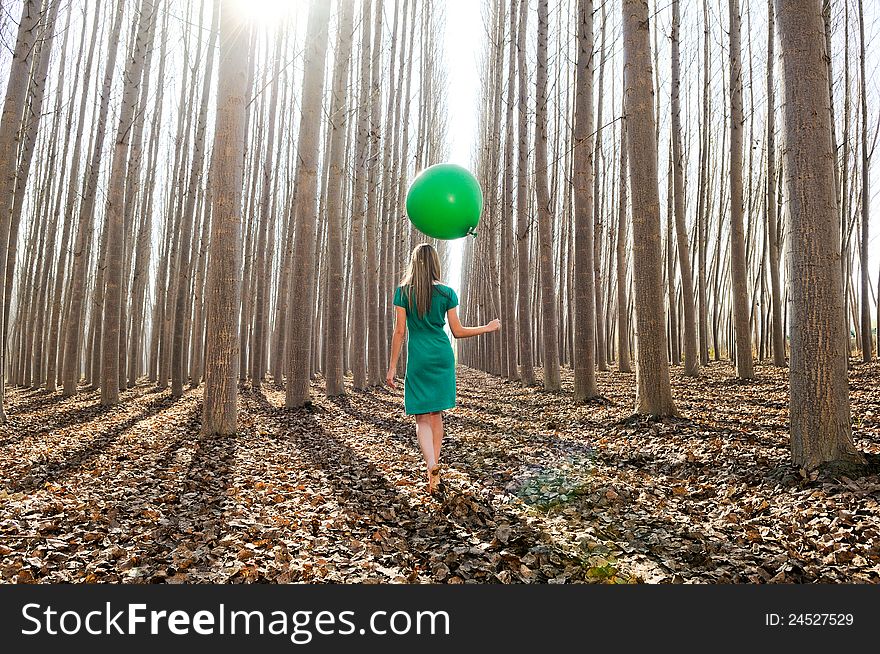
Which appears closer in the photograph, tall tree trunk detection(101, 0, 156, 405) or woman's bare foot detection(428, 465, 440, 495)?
woman's bare foot detection(428, 465, 440, 495)

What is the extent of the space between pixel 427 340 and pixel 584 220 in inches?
204

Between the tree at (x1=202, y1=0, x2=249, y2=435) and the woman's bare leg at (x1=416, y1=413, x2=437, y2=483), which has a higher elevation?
the tree at (x1=202, y1=0, x2=249, y2=435)

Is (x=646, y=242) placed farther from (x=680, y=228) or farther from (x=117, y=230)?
(x=117, y=230)

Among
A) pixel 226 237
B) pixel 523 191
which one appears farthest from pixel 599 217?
pixel 226 237

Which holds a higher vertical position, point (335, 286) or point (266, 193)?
point (266, 193)

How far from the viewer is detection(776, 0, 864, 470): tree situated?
3709 millimetres

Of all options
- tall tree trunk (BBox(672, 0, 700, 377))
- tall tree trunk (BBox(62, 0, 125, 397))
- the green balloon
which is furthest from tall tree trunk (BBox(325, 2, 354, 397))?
the green balloon

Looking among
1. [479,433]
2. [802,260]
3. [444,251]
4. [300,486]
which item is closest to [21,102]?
[300,486]

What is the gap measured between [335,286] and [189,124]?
6591mm

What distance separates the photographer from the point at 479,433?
7.04 m

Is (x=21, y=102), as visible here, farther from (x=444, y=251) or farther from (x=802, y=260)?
(x=444, y=251)

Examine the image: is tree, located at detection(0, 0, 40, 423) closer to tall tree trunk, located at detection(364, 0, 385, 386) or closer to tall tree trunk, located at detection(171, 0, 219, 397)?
tall tree trunk, located at detection(171, 0, 219, 397)

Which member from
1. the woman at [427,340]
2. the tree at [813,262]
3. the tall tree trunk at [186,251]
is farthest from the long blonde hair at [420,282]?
the tall tree trunk at [186,251]

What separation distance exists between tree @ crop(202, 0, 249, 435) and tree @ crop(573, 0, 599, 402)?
471cm
